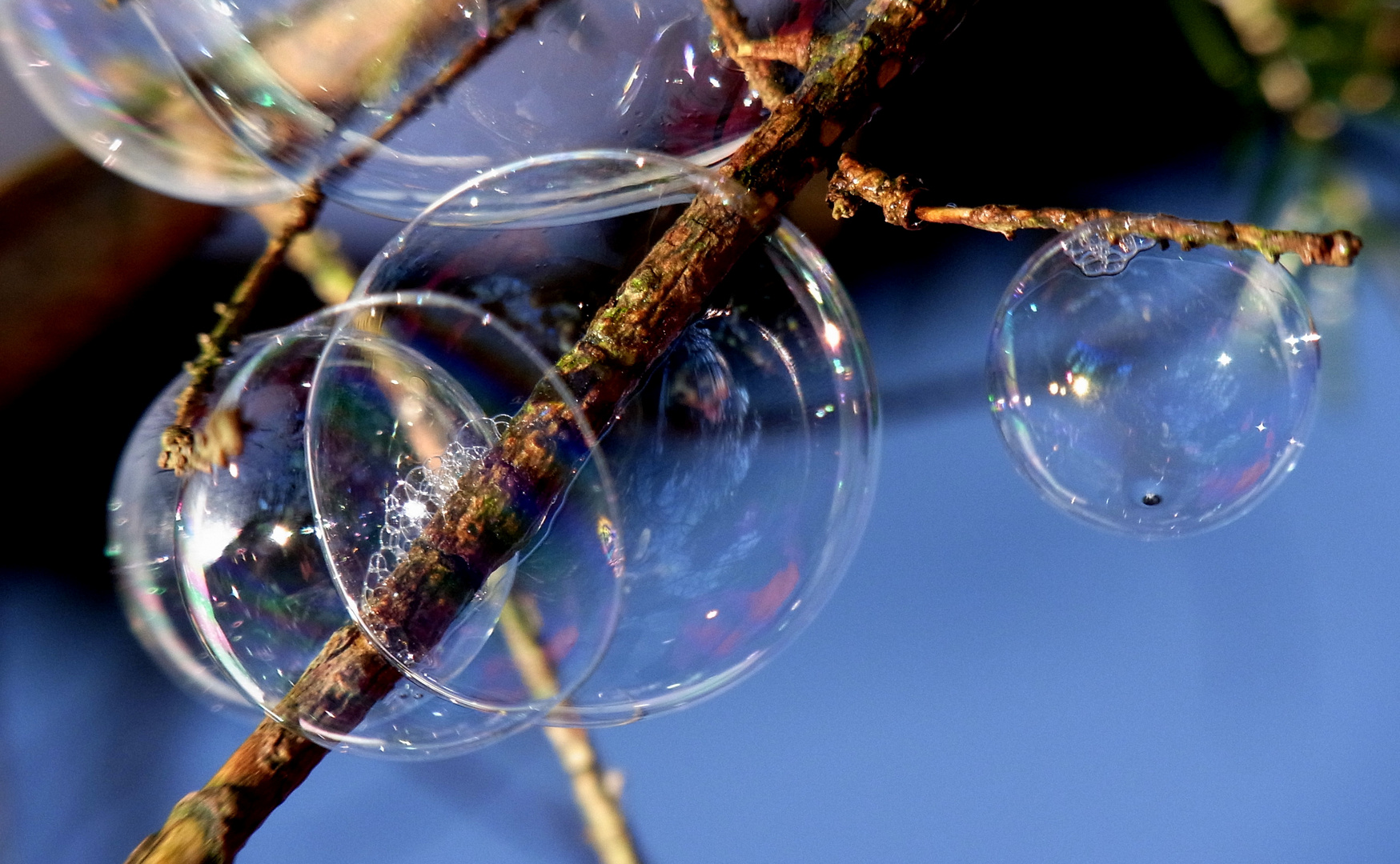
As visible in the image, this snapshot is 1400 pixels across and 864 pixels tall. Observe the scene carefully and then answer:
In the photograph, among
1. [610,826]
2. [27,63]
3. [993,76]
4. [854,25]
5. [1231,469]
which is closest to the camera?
[854,25]

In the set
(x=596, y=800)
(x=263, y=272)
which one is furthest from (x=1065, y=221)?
(x=596, y=800)

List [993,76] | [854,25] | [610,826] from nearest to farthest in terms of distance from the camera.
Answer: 1. [854,25]
2. [610,826]
3. [993,76]

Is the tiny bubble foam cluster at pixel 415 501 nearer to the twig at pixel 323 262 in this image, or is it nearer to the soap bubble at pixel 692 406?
the soap bubble at pixel 692 406

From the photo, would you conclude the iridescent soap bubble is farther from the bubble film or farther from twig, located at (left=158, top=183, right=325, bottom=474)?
twig, located at (left=158, top=183, right=325, bottom=474)

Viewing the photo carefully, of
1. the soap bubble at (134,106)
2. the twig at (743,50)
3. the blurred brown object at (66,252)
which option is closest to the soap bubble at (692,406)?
the twig at (743,50)

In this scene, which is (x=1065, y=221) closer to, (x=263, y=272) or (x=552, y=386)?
(x=552, y=386)

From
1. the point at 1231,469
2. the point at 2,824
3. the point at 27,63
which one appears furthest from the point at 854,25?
the point at 2,824

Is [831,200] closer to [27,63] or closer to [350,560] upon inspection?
[350,560]
